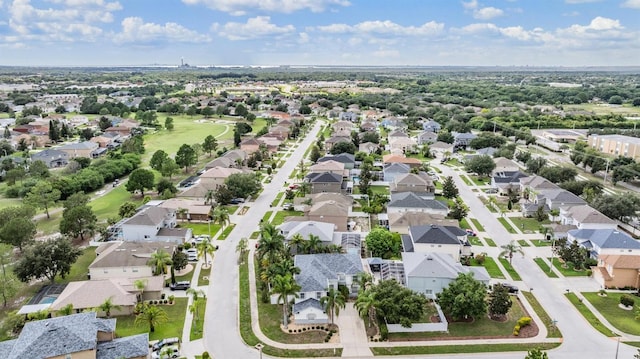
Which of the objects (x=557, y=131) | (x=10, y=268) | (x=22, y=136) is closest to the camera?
(x=10, y=268)

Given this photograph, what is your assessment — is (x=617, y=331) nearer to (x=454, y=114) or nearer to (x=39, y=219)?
(x=39, y=219)

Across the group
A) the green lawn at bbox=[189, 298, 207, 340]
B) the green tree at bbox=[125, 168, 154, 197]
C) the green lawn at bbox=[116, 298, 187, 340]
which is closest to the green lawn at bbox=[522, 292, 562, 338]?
the green lawn at bbox=[189, 298, 207, 340]

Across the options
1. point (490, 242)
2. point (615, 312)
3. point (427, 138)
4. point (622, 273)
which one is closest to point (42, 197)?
point (490, 242)

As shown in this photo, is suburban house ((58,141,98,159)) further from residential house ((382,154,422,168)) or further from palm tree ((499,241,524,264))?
palm tree ((499,241,524,264))

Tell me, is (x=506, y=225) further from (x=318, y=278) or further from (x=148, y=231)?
(x=148, y=231)

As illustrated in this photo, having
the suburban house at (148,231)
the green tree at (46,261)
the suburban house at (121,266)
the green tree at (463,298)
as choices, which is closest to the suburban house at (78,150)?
the suburban house at (148,231)

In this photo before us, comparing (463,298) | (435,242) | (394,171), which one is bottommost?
(463,298)

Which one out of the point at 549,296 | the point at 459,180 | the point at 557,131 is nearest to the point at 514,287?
the point at 549,296
